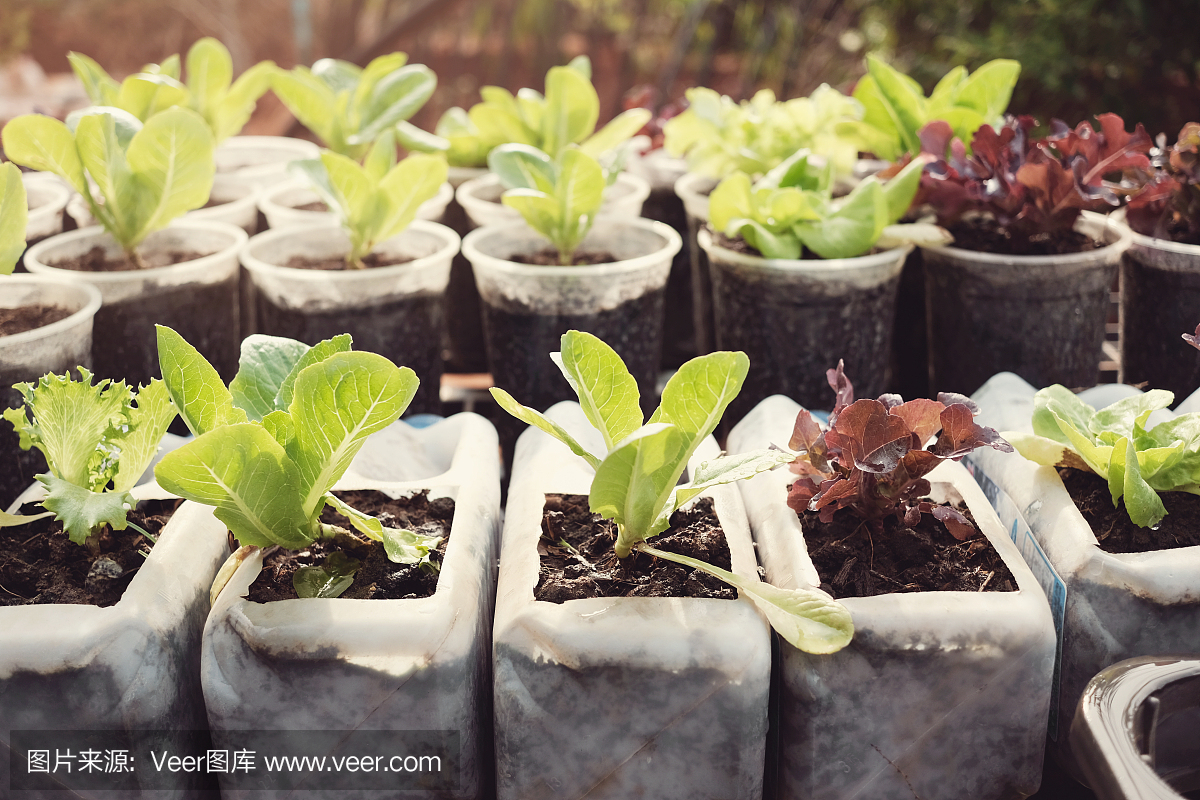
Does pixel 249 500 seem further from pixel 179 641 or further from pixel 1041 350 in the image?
pixel 1041 350

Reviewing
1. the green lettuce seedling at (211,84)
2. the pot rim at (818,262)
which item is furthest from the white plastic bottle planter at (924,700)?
the green lettuce seedling at (211,84)

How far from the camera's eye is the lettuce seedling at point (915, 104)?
1368mm

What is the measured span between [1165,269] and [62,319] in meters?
1.27

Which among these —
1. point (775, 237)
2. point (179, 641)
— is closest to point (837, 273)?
point (775, 237)

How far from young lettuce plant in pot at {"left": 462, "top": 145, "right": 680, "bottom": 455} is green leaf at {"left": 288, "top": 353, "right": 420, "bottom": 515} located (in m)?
0.48

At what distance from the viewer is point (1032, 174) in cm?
120

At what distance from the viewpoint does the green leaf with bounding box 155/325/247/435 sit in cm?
75

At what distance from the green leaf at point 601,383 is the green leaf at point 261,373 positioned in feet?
0.76

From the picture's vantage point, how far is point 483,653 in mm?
794

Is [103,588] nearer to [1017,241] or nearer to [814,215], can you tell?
[814,215]

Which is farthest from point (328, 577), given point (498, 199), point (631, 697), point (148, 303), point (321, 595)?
point (498, 199)

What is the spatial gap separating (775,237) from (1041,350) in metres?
0.36

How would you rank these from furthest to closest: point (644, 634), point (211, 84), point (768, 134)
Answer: point (211, 84) → point (768, 134) → point (644, 634)

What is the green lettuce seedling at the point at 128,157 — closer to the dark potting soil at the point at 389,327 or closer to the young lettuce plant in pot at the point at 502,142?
the dark potting soil at the point at 389,327
